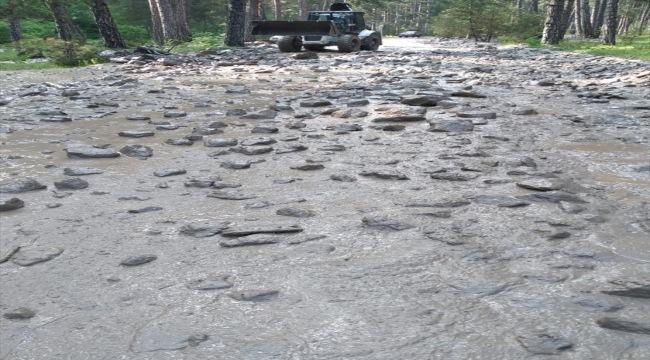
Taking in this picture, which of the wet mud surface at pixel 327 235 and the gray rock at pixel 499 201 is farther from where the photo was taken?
the gray rock at pixel 499 201

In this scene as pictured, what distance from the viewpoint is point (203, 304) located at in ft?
7.70

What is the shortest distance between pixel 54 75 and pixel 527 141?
1042 centimetres

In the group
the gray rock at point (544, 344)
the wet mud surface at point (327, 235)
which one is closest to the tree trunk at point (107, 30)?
the wet mud surface at point (327, 235)

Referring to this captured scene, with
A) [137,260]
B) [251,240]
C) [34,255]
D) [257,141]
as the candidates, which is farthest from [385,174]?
[34,255]

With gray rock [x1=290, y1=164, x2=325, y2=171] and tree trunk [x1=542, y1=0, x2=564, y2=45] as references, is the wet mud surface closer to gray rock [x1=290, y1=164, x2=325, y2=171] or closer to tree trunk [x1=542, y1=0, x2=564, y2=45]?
gray rock [x1=290, y1=164, x2=325, y2=171]

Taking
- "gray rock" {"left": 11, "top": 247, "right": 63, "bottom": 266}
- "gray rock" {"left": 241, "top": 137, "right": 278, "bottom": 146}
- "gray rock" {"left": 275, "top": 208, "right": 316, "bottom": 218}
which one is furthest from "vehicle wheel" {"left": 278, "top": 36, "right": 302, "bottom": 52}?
"gray rock" {"left": 11, "top": 247, "right": 63, "bottom": 266}

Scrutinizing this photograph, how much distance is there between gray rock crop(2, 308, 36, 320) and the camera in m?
2.25

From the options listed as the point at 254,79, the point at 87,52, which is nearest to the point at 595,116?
the point at 254,79

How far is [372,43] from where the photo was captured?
2259cm

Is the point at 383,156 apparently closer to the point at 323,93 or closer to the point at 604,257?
the point at 604,257

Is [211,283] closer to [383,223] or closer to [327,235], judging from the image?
[327,235]

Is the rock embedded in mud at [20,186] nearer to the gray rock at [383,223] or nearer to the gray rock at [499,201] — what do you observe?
the gray rock at [383,223]

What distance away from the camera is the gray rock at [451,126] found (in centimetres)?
574

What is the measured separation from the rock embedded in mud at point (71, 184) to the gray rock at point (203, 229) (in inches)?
46.8
